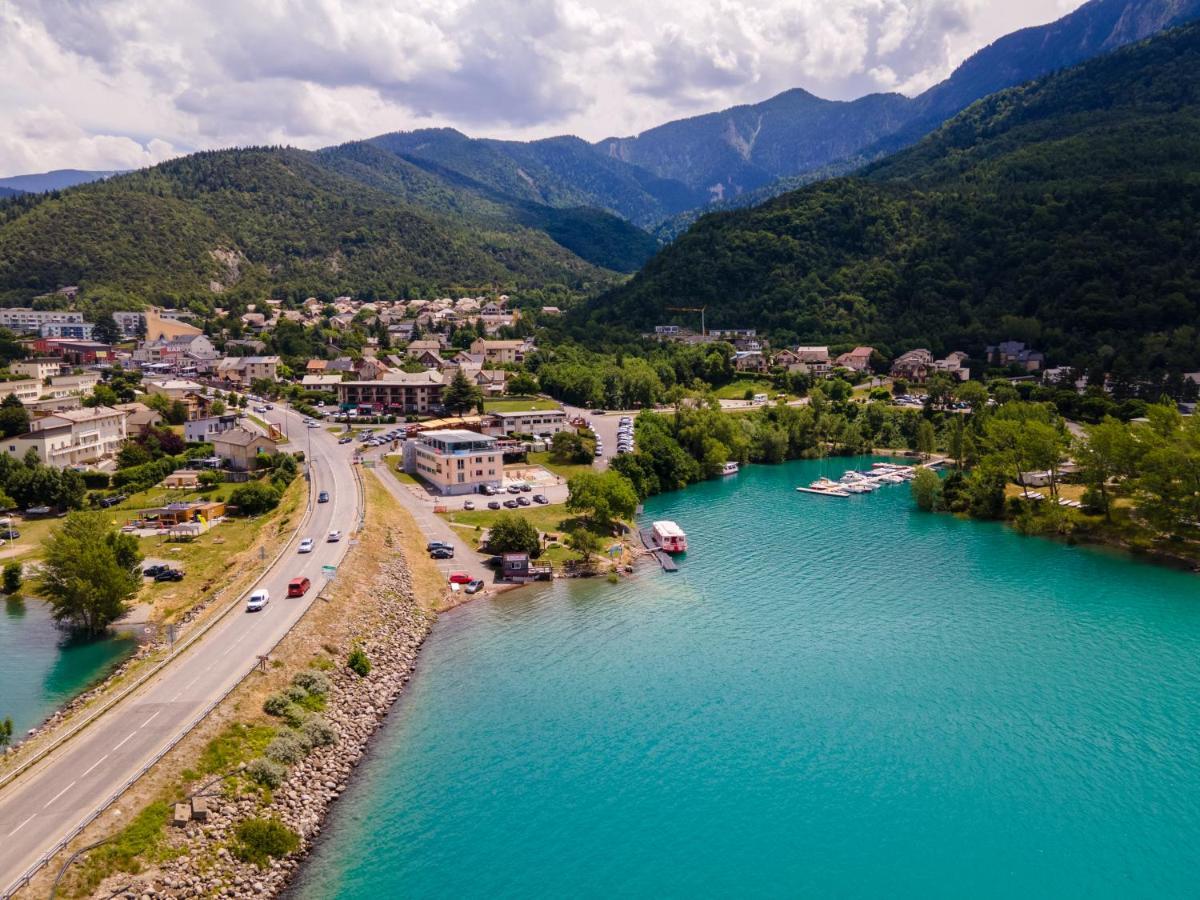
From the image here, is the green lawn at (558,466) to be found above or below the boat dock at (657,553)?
above

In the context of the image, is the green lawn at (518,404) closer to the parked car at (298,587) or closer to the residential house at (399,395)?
the residential house at (399,395)

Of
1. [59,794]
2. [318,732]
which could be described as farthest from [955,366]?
[59,794]

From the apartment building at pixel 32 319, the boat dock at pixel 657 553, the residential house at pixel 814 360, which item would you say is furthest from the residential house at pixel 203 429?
the apartment building at pixel 32 319

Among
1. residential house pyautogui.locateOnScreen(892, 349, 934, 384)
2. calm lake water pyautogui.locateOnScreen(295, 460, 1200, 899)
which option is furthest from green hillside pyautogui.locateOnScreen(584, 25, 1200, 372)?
calm lake water pyautogui.locateOnScreen(295, 460, 1200, 899)

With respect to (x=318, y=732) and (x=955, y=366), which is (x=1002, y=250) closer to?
(x=955, y=366)

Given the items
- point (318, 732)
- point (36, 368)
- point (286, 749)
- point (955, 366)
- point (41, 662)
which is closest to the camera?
point (286, 749)

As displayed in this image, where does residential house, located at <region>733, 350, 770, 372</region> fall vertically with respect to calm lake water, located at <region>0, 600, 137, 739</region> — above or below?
above

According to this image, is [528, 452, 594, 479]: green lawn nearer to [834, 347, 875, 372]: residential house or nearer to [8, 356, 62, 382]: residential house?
[834, 347, 875, 372]: residential house
